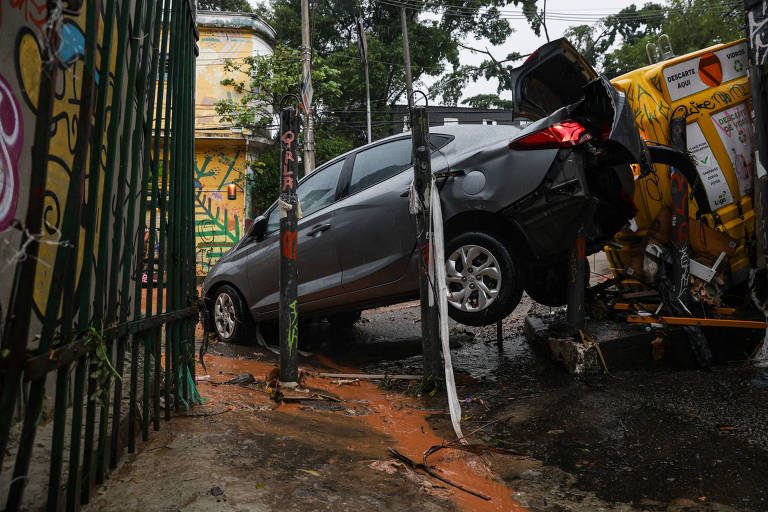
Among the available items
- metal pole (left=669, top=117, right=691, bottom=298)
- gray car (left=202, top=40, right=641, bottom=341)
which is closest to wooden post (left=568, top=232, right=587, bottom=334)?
gray car (left=202, top=40, right=641, bottom=341)

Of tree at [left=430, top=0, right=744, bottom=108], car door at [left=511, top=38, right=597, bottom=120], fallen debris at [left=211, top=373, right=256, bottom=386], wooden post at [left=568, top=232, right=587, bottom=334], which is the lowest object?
fallen debris at [left=211, top=373, right=256, bottom=386]

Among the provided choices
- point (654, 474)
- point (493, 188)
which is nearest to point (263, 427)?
point (654, 474)

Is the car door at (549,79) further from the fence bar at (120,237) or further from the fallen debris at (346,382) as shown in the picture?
the fence bar at (120,237)

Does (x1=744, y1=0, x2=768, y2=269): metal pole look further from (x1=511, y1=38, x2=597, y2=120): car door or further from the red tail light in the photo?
the red tail light

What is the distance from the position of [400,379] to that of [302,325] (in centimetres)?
260

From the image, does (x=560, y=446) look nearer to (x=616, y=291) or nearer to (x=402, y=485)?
(x=402, y=485)

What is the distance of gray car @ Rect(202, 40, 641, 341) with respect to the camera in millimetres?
3787

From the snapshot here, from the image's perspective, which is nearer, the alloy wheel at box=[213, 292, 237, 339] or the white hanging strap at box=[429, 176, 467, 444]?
the white hanging strap at box=[429, 176, 467, 444]

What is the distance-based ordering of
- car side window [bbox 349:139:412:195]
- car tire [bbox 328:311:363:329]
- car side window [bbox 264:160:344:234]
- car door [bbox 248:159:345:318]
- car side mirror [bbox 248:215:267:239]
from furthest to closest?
car tire [bbox 328:311:363:329] < car side mirror [bbox 248:215:267:239] < car side window [bbox 264:160:344:234] < car door [bbox 248:159:345:318] < car side window [bbox 349:139:412:195]

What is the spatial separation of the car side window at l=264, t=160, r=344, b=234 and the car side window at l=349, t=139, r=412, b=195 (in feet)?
0.82

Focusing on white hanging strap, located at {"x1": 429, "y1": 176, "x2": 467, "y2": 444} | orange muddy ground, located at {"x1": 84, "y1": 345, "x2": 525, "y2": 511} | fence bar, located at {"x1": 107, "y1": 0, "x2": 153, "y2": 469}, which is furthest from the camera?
white hanging strap, located at {"x1": 429, "y1": 176, "x2": 467, "y2": 444}

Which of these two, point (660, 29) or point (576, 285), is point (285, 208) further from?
point (660, 29)

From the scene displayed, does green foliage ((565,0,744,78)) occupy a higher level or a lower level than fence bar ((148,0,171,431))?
higher

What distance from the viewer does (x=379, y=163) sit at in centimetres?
489
